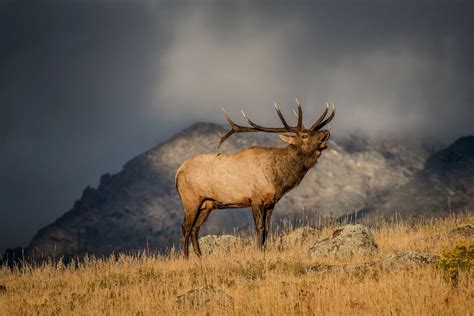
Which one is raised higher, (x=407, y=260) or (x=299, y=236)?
(x=299, y=236)

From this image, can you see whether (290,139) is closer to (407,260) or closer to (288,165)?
(288,165)

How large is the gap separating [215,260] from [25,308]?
202 inches

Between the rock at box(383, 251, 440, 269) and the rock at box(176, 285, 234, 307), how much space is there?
344 centimetres

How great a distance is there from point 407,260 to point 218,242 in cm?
930

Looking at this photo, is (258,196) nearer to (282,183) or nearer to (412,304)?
(282,183)

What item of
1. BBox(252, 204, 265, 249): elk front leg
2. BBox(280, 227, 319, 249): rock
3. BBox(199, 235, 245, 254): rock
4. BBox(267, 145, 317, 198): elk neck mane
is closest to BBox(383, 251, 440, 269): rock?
BBox(252, 204, 265, 249): elk front leg

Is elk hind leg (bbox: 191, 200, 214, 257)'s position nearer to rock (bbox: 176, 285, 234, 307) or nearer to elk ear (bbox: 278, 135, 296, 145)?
elk ear (bbox: 278, 135, 296, 145)

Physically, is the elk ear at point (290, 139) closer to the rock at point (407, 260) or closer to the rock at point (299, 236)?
the rock at point (299, 236)

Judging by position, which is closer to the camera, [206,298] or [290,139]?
[206,298]

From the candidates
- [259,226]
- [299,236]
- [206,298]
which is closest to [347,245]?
[259,226]

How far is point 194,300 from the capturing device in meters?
8.98

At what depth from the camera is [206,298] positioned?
9.02 meters

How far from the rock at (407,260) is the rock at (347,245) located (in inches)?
88.4

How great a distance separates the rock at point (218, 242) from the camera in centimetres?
1880
